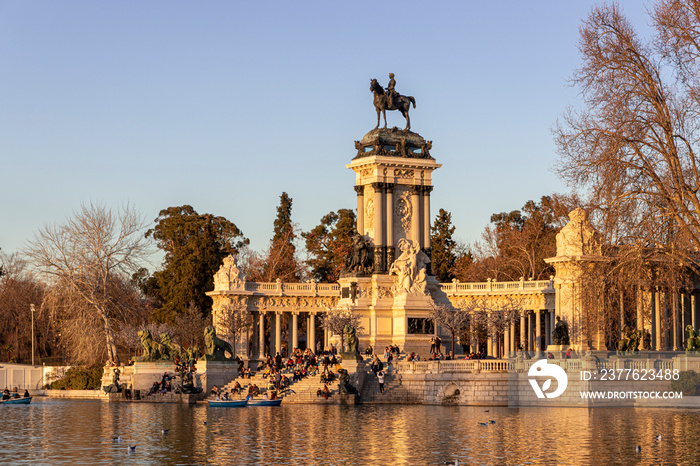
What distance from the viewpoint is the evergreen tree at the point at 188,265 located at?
9625cm

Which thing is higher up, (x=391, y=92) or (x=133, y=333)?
(x=391, y=92)

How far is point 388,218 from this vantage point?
2864 inches

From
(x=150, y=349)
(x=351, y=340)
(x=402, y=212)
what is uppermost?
(x=402, y=212)

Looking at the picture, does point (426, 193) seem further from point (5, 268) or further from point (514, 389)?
point (5, 268)

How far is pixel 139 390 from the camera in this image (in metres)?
64.2

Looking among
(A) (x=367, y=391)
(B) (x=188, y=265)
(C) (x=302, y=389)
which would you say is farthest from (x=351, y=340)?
(B) (x=188, y=265)

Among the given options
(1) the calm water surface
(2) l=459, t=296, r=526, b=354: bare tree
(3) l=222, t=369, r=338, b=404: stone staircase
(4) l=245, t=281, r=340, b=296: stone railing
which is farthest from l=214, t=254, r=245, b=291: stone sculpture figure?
(1) the calm water surface

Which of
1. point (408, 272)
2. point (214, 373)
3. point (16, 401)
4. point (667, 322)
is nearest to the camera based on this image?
point (214, 373)

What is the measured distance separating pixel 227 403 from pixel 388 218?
68.4ft

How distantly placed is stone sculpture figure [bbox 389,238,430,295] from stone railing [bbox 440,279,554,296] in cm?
1239

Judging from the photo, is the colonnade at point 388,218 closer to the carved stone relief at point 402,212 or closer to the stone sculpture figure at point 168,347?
the carved stone relief at point 402,212

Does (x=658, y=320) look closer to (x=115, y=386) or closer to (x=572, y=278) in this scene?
(x=572, y=278)

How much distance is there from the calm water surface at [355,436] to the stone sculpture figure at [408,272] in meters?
17.5

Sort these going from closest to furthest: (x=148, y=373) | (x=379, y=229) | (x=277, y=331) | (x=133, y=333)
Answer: (x=148, y=373), (x=379, y=229), (x=133, y=333), (x=277, y=331)
